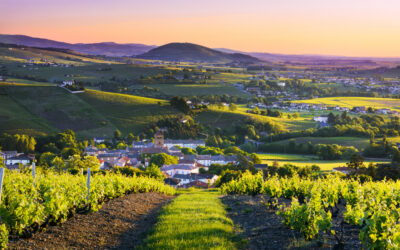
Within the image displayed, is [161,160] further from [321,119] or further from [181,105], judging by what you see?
[321,119]

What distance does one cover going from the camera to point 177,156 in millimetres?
69500

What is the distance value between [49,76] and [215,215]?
142 meters

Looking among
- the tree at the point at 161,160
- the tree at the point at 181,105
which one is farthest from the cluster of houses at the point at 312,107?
the tree at the point at 161,160

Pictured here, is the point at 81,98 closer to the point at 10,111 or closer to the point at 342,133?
the point at 10,111

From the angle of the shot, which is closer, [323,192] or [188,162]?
[323,192]

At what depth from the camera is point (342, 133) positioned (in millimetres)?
85938

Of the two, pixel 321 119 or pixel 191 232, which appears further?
pixel 321 119

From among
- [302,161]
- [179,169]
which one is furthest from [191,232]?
[302,161]

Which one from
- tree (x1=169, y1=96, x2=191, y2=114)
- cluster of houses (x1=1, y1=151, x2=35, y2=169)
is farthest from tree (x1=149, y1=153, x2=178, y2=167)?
tree (x1=169, y1=96, x2=191, y2=114)

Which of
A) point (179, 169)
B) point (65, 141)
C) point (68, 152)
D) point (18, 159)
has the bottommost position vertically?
point (179, 169)

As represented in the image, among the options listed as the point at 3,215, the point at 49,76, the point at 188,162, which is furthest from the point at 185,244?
the point at 49,76

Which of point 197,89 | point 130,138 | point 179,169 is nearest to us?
point 179,169

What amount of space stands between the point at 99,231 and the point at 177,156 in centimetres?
6019

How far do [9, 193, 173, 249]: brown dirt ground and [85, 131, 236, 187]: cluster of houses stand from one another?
31128mm
